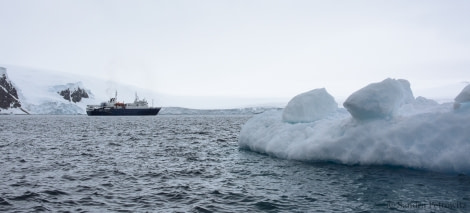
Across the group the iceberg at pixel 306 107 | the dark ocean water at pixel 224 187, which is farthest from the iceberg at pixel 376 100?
the iceberg at pixel 306 107

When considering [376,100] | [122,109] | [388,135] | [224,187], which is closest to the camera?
[224,187]

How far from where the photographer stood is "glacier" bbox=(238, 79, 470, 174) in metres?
11.6

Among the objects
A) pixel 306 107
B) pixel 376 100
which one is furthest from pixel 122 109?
pixel 376 100

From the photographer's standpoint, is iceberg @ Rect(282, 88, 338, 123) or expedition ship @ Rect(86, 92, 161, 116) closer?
iceberg @ Rect(282, 88, 338, 123)

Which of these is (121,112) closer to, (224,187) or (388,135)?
(224,187)

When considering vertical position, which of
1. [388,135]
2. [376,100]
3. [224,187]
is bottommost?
[224,187]

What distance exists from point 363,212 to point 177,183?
6306mm

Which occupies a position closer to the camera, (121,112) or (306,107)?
(306,107)

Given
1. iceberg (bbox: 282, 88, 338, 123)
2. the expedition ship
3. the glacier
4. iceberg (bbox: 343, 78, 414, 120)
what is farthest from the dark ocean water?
the expedition ship

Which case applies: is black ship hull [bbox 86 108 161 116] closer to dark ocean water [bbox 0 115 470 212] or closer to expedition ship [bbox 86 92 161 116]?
expedition ship [bbox 86 92 161 116]

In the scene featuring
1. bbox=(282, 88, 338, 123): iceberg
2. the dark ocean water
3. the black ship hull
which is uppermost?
bbox=(282, 88, 338, 123): iceberg

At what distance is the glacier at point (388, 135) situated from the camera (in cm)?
1162

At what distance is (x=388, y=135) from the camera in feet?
42.5

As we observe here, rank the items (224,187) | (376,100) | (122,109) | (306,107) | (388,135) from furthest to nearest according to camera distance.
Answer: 1. (122,109)
2. (306,107)
3. (376,100)
4. (388,135)
5. (224,187)
